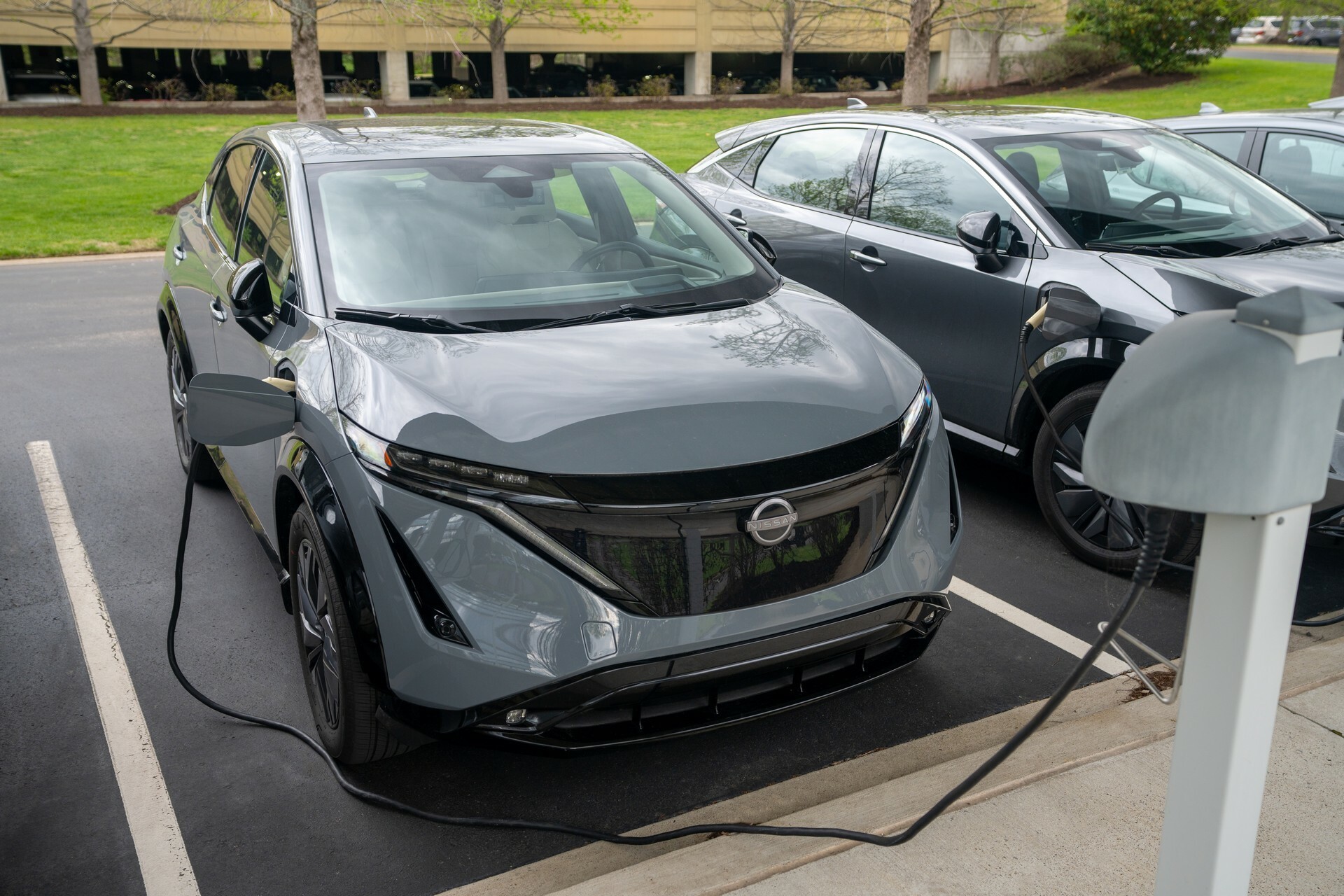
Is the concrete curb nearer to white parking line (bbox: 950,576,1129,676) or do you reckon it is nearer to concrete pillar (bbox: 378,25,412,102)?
white parking line (bbox: 950,576,1129,676)

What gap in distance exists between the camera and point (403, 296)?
3.57 m

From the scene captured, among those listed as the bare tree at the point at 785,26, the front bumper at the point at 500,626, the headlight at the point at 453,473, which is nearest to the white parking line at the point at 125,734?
the front bumper at the point at 500,626

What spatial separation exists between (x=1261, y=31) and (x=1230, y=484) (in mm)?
70771

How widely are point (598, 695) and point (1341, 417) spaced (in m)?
2.70

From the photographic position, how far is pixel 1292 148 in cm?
679

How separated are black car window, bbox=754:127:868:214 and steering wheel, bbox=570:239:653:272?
78.6 inches

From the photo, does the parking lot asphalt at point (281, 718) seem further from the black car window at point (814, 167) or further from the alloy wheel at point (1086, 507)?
the black car window at point (814, 167)

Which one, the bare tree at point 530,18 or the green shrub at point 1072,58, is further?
the green shrub at point 1072,58

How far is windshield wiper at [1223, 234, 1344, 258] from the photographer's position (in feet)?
15.5

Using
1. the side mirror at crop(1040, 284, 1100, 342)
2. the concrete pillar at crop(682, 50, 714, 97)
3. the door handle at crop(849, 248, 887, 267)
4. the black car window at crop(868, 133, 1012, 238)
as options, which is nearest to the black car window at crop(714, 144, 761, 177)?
the black car window at crop(868, 133, 1012, 238)

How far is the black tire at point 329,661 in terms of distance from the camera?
2.88m

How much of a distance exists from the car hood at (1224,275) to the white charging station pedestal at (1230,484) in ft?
9.39

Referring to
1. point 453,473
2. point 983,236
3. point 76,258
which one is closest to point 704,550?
point 453,473

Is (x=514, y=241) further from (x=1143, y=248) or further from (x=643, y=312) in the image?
(x=1143, y=248)
